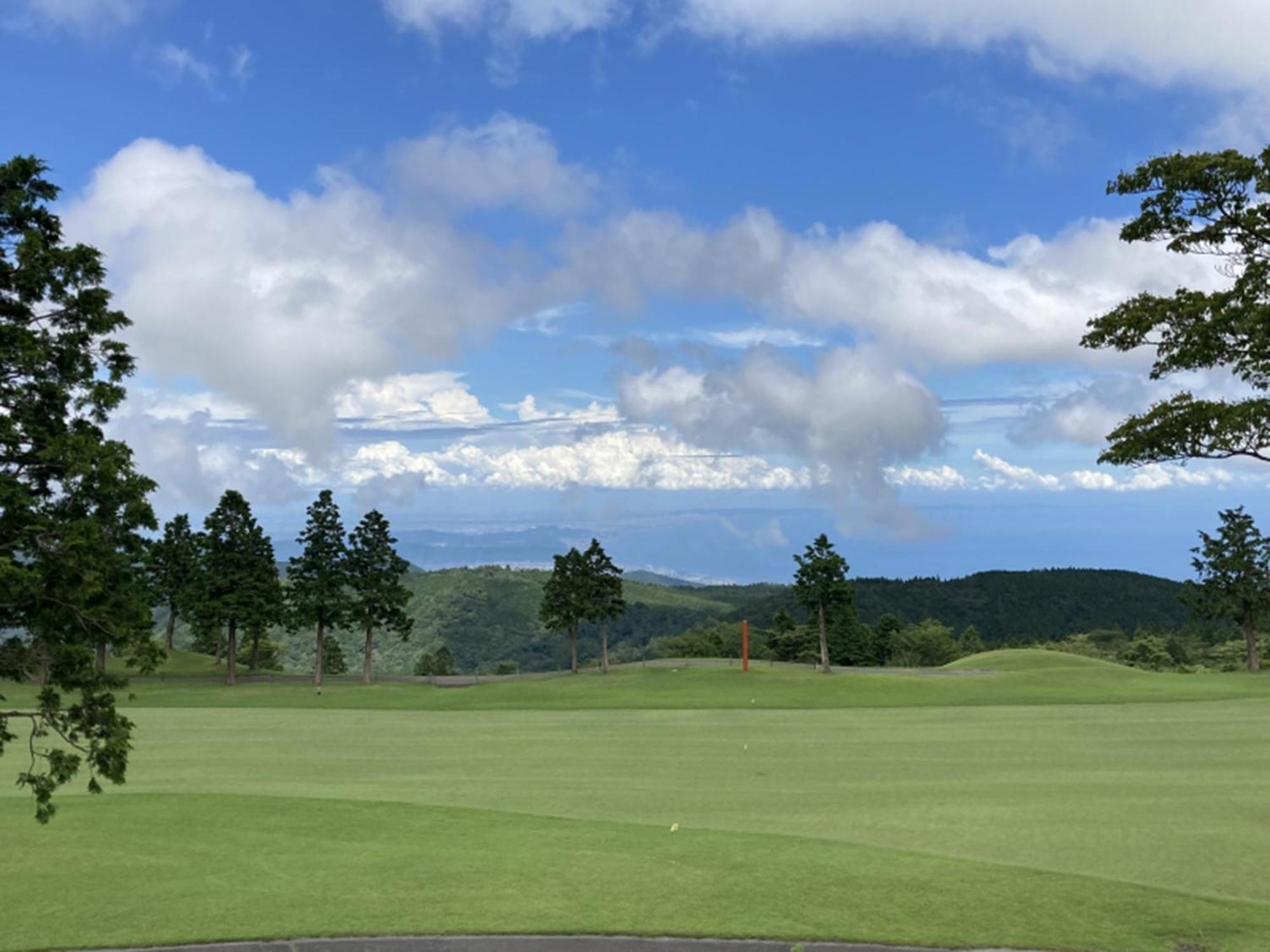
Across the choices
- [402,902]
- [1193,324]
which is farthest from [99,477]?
[1193,324]

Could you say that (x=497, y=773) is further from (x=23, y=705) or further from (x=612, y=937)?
(x=23, y=705)

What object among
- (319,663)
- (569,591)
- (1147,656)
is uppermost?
(569,591)

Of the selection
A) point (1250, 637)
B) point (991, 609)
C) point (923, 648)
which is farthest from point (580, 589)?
point (991, 609)

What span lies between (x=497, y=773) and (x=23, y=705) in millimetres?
43415

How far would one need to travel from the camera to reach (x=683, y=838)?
14828mm

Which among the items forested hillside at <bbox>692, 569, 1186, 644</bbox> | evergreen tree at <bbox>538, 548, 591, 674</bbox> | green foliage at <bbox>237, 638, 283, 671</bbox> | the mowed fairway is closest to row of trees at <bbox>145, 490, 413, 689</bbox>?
evergreen tree at <bbox>538, 548, 591, 674</bbox>

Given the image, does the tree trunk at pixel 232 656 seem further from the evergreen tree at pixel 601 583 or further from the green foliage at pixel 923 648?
the green foliage at pixel 923 648

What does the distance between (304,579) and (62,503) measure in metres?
63.3

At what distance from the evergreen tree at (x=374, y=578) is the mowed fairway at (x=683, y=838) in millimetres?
40605

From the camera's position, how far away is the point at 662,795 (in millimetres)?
19969

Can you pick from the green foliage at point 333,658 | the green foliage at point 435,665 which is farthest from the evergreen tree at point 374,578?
the green foliage at point 435,665

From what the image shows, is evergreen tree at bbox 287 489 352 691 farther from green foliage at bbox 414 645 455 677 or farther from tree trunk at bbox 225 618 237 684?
green foliage at bbox 414 645 455 677

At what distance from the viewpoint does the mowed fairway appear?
11.0 m

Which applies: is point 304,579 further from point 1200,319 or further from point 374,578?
point 1200,319
